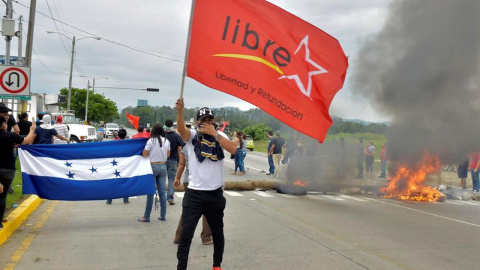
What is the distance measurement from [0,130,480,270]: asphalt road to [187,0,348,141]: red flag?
171 centimetres

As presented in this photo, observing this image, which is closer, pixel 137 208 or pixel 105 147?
pixel 105 147

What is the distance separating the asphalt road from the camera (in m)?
5.44

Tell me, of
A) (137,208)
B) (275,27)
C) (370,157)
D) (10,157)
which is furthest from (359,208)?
(370,157)

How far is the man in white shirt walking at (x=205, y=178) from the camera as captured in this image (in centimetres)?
448

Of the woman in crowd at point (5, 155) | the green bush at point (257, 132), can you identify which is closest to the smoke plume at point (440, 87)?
the woman in crowd at point (5, 155)

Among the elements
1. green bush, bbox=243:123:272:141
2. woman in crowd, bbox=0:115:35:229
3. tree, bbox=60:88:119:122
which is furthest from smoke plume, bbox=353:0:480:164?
tree, bbox=60:88:119:122

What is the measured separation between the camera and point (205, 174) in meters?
4.59

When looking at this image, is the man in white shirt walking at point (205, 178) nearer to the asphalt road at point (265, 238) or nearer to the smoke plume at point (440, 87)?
the asphalt road at point (265, 238)

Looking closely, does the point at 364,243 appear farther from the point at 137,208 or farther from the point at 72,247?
the point at 137,208

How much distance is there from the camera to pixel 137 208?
30.2 ft

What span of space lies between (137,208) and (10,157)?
11.1ft

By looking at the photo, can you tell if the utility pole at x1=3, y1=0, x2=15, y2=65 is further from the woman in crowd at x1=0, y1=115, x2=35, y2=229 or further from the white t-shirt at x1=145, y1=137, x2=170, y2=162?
the woman in crowd at x1=0, y1=115, x2=35, y2=229

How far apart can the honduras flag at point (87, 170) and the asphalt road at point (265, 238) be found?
546 mm

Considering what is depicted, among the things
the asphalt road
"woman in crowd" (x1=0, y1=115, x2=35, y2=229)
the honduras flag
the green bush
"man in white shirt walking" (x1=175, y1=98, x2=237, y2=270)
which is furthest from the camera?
the green bush
